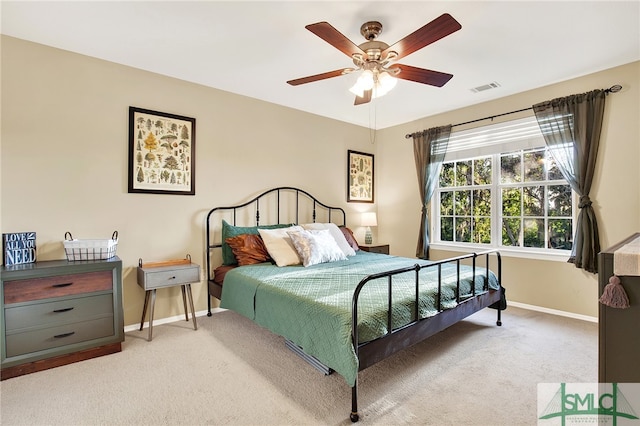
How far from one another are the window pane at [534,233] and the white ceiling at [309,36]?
1557 mm

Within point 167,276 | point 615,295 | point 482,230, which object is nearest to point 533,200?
point 482,230

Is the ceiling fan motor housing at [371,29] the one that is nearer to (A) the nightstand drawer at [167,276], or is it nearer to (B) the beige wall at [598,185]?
(B) the beige wall at [598,185]

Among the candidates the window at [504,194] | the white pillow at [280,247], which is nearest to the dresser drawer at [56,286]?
the white pillow at [280,247]

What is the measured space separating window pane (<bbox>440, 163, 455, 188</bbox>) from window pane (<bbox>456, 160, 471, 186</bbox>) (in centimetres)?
8

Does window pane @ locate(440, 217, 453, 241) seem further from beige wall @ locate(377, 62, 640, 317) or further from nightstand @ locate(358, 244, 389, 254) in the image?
nightstand @ locate(358, 244, 389, 254)

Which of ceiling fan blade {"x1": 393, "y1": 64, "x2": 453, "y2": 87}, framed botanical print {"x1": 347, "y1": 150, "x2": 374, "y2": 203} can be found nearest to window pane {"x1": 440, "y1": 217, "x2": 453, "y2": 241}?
framed botanical print {"x1": 347, "y1": 150, "x2": 374, "y2": 203}

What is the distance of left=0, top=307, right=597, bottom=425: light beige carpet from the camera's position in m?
1.75

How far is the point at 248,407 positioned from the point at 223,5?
8.51 feet

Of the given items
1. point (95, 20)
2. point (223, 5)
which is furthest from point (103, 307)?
point (223, 5)

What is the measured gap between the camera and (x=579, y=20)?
2287 mm

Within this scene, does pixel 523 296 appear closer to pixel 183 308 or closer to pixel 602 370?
pixel 602 370

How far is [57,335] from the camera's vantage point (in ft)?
7.59

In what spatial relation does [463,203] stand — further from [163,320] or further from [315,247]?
[163,320]

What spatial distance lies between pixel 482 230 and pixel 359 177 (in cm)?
195
